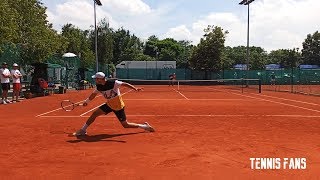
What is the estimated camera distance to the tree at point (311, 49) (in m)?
99.7

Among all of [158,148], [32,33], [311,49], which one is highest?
[311,49]

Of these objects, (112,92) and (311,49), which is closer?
(112,92)

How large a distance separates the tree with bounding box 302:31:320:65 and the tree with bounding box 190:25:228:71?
48023 millimetres

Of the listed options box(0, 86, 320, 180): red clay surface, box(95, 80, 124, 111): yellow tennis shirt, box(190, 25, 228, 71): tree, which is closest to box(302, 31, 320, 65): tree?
box(190, 25, 228, 71): tree

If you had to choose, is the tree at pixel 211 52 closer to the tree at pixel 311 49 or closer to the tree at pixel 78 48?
the tree at pixel 78 48

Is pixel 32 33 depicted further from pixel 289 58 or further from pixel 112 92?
pixel 289 58

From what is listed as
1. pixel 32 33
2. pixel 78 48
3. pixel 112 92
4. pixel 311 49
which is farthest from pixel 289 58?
pixel 112 92

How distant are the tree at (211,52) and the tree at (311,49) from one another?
48.0 m

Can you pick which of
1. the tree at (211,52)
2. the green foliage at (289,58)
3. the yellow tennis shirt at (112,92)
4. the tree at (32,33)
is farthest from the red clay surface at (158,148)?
the green foliage at (289,58)

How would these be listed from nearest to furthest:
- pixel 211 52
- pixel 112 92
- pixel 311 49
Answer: pixel 112 92, pixel 211 52, pixel 311 49

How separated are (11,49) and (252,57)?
79983mm

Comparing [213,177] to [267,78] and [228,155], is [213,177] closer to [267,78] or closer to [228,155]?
[228,155]

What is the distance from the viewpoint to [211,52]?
59906 millimetres

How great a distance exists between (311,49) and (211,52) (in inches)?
2001
